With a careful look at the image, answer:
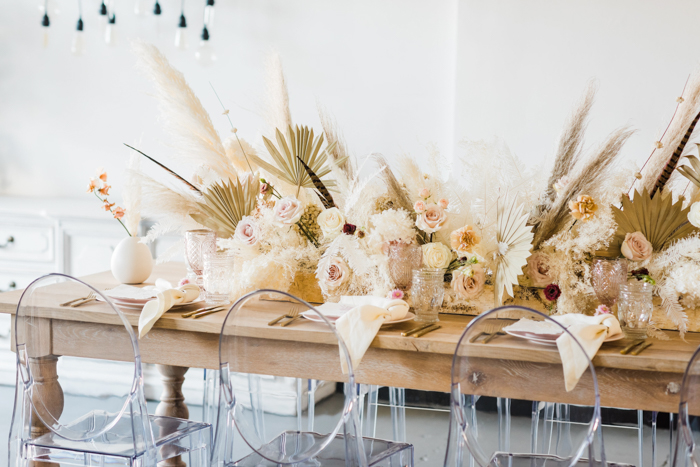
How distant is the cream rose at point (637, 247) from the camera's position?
1.47m

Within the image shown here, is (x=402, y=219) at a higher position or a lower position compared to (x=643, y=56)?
lower

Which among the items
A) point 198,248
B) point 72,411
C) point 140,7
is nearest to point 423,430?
point 198,248

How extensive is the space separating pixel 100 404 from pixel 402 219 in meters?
0.78

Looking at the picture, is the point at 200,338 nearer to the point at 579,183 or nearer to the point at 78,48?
the point at 579,183

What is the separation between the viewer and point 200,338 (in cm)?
155

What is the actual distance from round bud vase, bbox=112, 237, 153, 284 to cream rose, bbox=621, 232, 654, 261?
4.24 ft

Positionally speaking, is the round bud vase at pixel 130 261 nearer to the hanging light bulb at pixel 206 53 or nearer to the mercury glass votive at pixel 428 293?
the mercury glass votive at pixel 428 293

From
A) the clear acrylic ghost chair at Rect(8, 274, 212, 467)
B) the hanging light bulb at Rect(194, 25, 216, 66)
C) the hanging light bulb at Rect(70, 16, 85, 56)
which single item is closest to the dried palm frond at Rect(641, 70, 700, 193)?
the clear acrylic ghost chair at Rect(8, 274, 212, 467)

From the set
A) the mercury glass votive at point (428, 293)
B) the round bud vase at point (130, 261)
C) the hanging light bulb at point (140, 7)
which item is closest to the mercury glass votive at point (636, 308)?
the mercury glass votive at point (428, 293)

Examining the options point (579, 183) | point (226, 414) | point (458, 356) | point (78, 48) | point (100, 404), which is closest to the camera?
point (458, 356)

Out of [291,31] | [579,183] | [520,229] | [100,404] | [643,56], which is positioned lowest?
[100,404]

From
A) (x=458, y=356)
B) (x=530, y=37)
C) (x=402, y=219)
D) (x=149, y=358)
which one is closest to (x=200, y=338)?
(x=149, y=358)

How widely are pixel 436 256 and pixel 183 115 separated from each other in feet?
2.48

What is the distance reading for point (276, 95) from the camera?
183 cm
